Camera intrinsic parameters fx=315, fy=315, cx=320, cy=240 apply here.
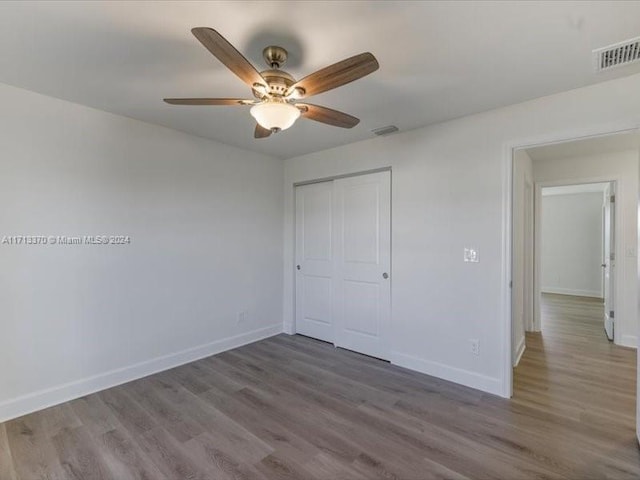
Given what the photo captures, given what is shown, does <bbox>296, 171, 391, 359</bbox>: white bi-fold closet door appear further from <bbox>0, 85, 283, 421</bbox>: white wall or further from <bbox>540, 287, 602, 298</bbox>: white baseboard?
<bbox>540, 287, 602, 298</bbox>: white baseboard

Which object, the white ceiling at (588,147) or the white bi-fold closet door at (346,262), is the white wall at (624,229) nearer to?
the white ceiling at (588,147)

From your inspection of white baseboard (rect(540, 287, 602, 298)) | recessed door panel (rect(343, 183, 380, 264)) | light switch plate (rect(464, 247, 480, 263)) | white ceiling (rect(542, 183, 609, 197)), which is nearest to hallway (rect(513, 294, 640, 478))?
light switch plate (rect(464, 247, 480, 263))

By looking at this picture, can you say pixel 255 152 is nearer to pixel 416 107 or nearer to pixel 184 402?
pixel 416 107

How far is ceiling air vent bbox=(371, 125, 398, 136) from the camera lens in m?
3.12

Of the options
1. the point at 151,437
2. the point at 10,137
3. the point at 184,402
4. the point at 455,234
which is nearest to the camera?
the point at 151,437

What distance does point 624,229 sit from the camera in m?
3.90

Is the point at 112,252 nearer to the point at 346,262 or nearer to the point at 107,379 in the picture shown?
the point at 107,379

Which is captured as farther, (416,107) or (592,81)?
(416,107)

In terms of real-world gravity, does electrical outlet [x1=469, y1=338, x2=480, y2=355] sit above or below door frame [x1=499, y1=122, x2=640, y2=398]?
below

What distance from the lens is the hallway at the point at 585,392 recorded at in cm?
197

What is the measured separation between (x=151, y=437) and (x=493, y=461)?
86.3 inches

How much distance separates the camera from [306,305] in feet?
14.0

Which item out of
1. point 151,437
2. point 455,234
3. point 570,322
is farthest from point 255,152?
point 570,322

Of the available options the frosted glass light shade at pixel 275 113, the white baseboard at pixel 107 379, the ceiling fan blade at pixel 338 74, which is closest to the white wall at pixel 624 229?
the ceiling fan blade at pixel 338 74
